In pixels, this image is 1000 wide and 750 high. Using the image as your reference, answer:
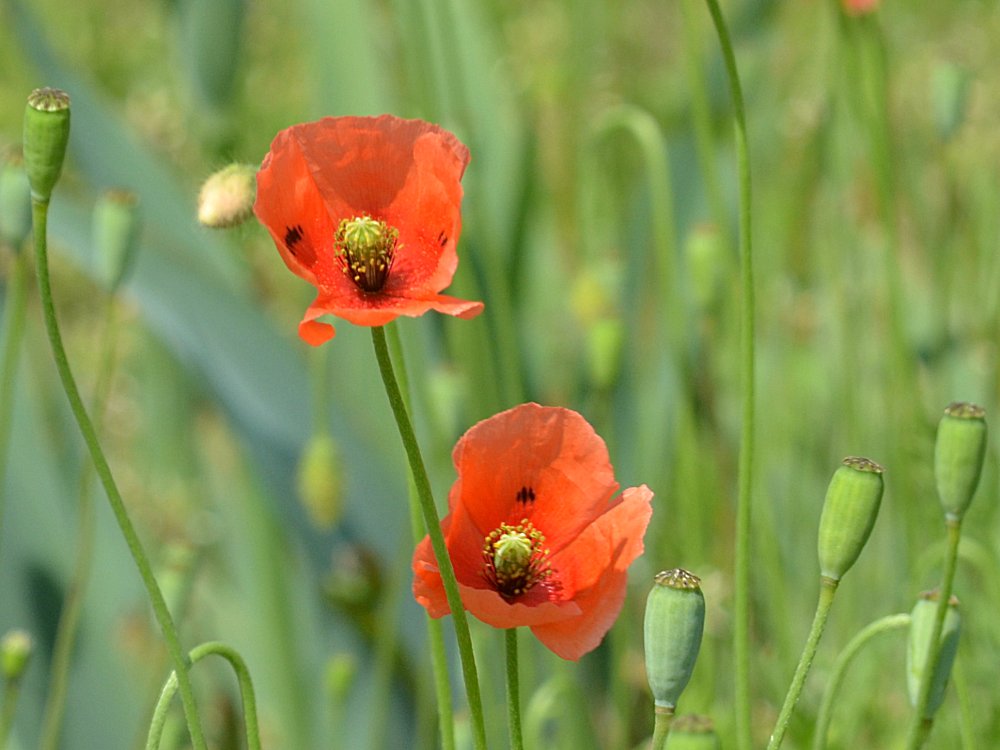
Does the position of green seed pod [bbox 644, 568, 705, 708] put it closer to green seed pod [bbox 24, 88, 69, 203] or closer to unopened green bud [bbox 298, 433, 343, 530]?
green seed pod [bbox 24, 88, 69, 203]

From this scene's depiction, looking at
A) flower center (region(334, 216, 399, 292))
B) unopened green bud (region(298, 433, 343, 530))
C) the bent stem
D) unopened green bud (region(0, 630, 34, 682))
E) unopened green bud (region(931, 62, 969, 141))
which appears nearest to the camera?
the bent stem

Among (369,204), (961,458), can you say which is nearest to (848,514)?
(961,458)

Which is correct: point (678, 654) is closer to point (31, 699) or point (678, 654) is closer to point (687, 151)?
point (31, 699)

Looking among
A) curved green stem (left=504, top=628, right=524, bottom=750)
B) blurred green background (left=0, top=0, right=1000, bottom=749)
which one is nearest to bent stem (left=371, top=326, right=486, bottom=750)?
curved green stem (left=504, top=628, right=524, bottom=750)

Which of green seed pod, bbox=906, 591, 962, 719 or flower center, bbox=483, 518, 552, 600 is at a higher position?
flower center, bbox=483, 518, 552, 600

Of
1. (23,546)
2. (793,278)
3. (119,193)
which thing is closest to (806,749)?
(119,193)
